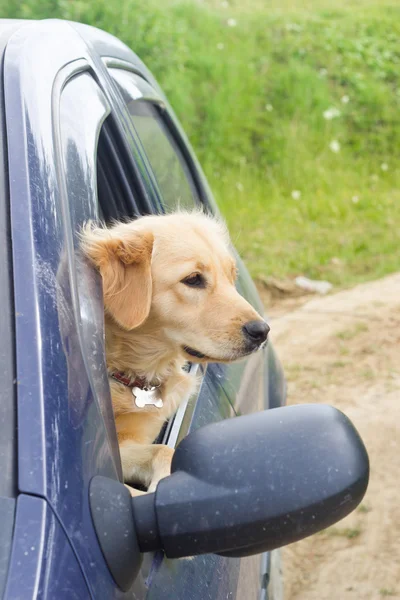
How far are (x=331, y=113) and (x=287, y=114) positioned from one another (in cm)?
60

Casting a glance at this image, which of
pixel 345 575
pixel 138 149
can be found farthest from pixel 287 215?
pixel 138 149

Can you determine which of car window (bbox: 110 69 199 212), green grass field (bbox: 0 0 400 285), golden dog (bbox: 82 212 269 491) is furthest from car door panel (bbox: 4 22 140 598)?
green grass field (bbox: 0 0 400 285)

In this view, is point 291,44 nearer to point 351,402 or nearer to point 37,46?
point 351,402

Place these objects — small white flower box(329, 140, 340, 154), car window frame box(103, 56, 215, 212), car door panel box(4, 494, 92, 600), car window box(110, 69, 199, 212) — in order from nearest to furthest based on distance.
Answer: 1. car door panel box(4, 494, 92, 600)
2. car window box(110, 69, 199, 212)
3. car window frame box(103, 56, 215, 212)
4. small white flower box(329, 140, 340, 154)

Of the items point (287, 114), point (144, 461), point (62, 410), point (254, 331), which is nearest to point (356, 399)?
point (254, 331)

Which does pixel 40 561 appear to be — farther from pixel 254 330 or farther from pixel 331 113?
pixel 331 113

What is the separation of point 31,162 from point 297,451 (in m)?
0.67

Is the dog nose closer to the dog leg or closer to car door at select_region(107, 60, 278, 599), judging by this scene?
car door at select_region(107, 60, 278, 599)

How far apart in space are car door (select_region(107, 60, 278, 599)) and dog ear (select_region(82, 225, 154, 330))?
0.31 m

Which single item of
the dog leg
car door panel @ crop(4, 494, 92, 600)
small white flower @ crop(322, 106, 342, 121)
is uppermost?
car door panel @ crop(4, 494, 92, 600)

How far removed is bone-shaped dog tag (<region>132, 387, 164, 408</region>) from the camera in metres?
2.14

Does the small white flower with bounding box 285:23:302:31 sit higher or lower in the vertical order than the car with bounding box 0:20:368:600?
lower

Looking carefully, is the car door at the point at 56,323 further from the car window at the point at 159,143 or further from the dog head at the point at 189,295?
the car window at the point at 159,143

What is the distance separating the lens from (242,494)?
49.8 inches
